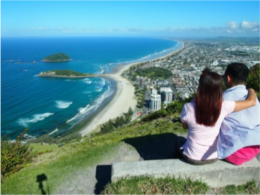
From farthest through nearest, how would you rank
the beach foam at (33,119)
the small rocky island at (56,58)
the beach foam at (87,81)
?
the small rocky island at (56,58) < the beach foam at (87,81) < the beach foam at (33,119)

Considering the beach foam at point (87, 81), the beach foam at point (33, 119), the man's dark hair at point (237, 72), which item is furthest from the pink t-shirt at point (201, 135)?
the beach foam at point (87, 81)

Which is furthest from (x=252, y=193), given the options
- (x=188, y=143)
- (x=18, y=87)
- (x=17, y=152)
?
(x=18, y=87)

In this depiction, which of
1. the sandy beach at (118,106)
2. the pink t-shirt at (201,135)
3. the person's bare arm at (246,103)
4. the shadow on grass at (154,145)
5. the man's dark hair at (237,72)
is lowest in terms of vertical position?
the sandy beach at (118,106)

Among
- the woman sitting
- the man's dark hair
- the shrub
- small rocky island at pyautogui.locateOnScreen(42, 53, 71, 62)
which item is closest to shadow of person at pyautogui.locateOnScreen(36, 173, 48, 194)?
the shrub

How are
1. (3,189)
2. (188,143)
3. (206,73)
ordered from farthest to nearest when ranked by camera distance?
1. (3,189)
2. (188,143)
3. (206,73)

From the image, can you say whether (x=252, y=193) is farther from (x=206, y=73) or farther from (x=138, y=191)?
(x=206, y=73)

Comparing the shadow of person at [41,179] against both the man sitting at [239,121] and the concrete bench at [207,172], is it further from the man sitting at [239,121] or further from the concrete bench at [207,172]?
the man sitting at [239,121]

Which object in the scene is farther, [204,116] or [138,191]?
[138,191]

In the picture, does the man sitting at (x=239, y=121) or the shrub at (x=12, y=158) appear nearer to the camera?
the man sitting at (x=239, y=121)
